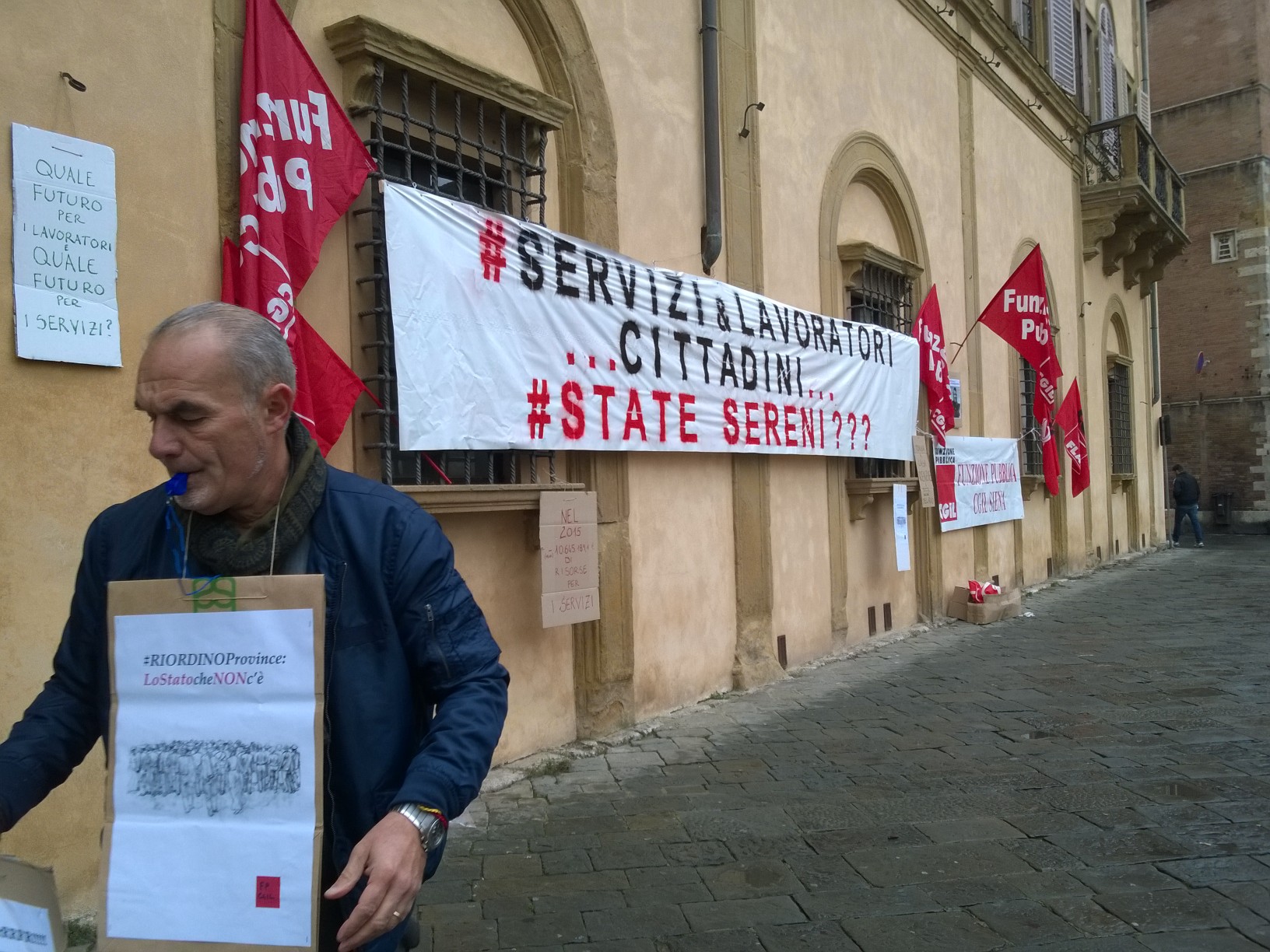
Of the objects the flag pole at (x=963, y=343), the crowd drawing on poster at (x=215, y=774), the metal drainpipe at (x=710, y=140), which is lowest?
the crowd drawing on poster at (x=215, y=774)

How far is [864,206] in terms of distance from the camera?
390 inches

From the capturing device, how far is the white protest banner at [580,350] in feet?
15.6

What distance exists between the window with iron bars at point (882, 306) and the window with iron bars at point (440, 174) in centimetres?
438

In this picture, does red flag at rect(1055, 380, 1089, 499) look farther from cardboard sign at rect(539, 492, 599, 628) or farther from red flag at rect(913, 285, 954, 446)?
cardboard sign at rect(539, 492, 599, 628)

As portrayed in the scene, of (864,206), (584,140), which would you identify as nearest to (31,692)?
(584,140)

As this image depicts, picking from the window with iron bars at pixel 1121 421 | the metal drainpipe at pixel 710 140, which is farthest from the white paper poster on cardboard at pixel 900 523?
the window with iron bars at pixel 1121 421

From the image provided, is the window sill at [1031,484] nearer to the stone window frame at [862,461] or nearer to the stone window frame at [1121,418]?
the stone window frame at [862,461]

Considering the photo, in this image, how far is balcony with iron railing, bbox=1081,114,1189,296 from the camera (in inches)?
659

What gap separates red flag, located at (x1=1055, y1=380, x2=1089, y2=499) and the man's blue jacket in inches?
553

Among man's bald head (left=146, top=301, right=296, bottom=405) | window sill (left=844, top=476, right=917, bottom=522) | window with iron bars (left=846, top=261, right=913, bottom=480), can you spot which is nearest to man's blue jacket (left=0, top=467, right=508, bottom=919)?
man's bald head (left=146, top=301, right=296, bottom=405)

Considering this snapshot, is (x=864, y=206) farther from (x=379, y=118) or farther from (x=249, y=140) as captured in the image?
(x=249, y=140)

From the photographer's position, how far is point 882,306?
1003 centimetres

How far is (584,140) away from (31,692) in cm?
399

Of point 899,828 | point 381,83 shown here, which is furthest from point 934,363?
point 381,83
